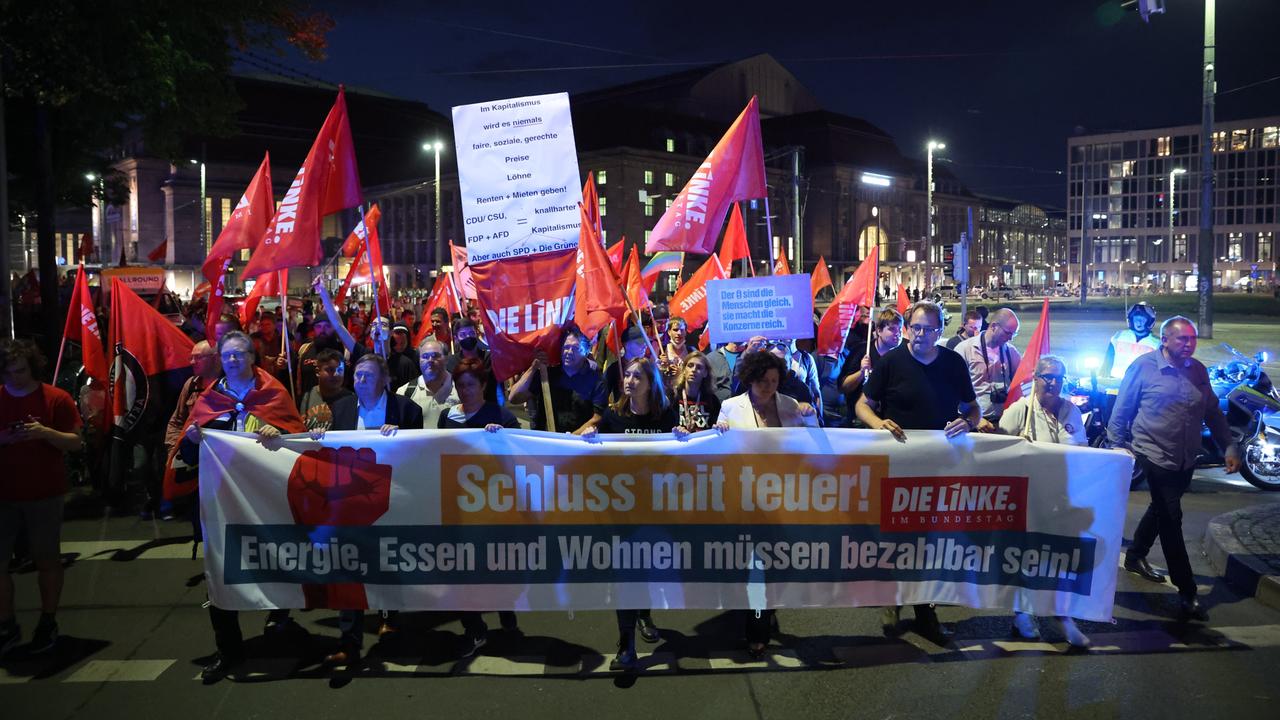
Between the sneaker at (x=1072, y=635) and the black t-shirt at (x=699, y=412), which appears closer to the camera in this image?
the sneaker at (x=1072, y=635)

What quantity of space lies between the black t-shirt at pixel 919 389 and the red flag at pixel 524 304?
2217 millimetres

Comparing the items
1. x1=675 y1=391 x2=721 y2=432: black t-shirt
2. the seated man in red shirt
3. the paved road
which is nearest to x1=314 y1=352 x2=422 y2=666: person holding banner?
the paved road

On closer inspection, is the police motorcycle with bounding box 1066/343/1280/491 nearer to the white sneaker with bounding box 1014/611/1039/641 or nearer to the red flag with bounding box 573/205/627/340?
the white sneaker with bounding box 1014/611/1039/641

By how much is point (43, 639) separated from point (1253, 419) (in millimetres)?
10604

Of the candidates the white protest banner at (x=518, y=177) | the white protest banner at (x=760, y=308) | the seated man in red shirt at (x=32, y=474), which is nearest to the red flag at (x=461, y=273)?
the white protest banner at (x=760, y=308)

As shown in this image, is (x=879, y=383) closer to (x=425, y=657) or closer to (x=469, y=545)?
(x=469, y=545)

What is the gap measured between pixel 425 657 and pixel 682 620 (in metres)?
1.61

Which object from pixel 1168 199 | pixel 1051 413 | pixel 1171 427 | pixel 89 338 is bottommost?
pixel 1171 427

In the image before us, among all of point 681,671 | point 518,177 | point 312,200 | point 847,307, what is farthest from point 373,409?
point 847,307

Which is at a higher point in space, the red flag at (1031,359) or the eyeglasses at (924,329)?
the eyeglasses at (924,329)

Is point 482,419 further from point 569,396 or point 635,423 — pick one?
point 569,396

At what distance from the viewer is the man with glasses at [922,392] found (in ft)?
18.6

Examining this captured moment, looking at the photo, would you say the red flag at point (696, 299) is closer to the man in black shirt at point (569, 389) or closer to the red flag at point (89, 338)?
the man in black shirt at point (569, 389)

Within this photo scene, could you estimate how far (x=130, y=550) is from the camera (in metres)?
7.56
